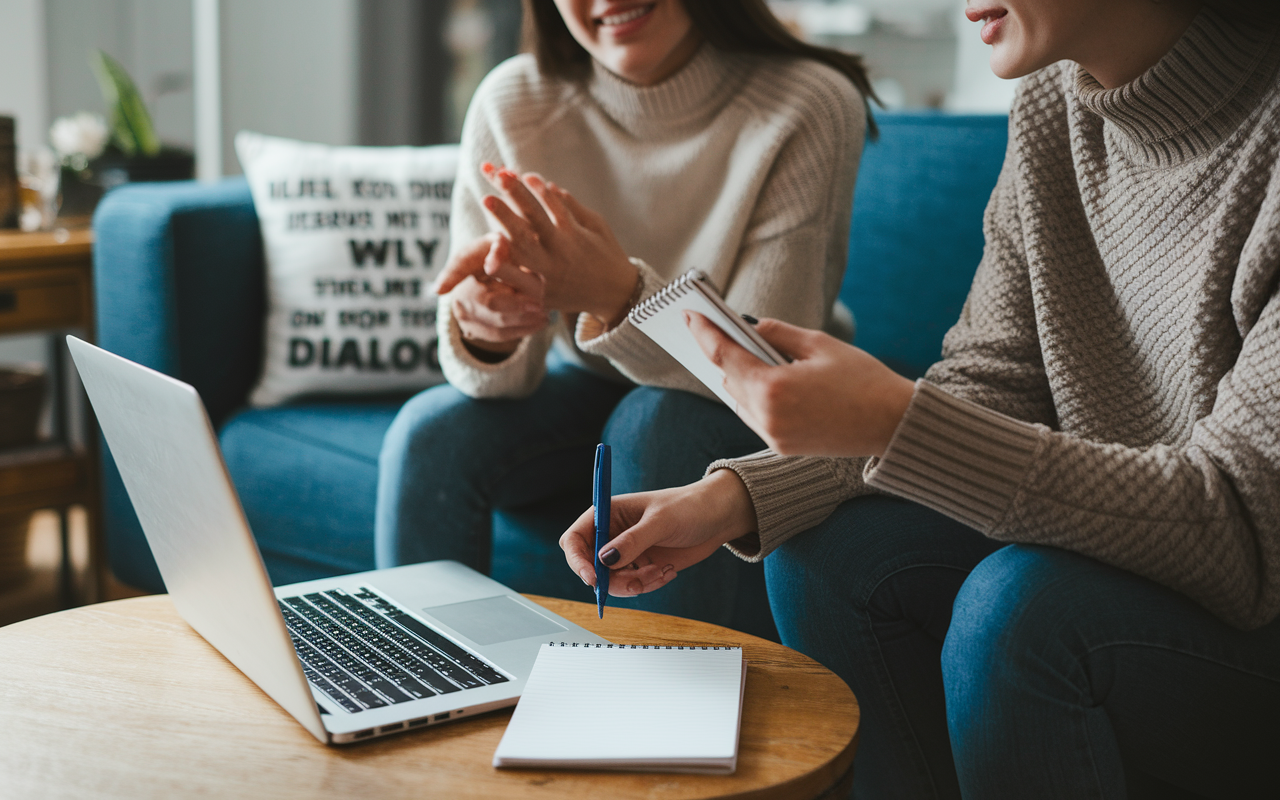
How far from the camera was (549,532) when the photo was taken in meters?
1.32

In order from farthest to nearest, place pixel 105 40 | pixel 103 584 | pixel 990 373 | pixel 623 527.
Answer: pixel 105 40
pixel 103 584
pixel 990 373
pixel 623 527

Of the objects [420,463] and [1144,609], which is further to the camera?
[420,463]

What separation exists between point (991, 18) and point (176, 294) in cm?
118

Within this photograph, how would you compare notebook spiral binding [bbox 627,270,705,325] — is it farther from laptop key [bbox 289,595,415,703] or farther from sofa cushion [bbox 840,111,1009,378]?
sofa cushion [bbox 840,111,1009,378]

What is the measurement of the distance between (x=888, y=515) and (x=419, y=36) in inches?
99.2

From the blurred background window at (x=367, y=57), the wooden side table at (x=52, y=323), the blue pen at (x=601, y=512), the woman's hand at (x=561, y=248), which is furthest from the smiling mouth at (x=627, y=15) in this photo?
the blurred background window at (x=367, y=57)

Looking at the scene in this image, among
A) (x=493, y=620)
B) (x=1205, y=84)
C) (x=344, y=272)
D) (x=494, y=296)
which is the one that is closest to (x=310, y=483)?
(x=344, y=272)

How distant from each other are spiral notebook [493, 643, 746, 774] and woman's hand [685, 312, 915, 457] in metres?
0.15

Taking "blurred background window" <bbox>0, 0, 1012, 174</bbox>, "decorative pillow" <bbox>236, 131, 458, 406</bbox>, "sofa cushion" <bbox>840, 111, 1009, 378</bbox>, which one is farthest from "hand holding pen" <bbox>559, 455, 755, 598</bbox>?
"blurred background window" <bbox>0, 0, 1012, 174</bbox>

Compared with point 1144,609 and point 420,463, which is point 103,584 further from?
point 1144,609

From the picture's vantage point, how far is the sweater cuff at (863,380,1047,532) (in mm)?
715

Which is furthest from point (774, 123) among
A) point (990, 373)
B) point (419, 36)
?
point (419, 36)

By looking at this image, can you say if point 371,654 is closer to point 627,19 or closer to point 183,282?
point 627,19

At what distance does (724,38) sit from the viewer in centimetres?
134
